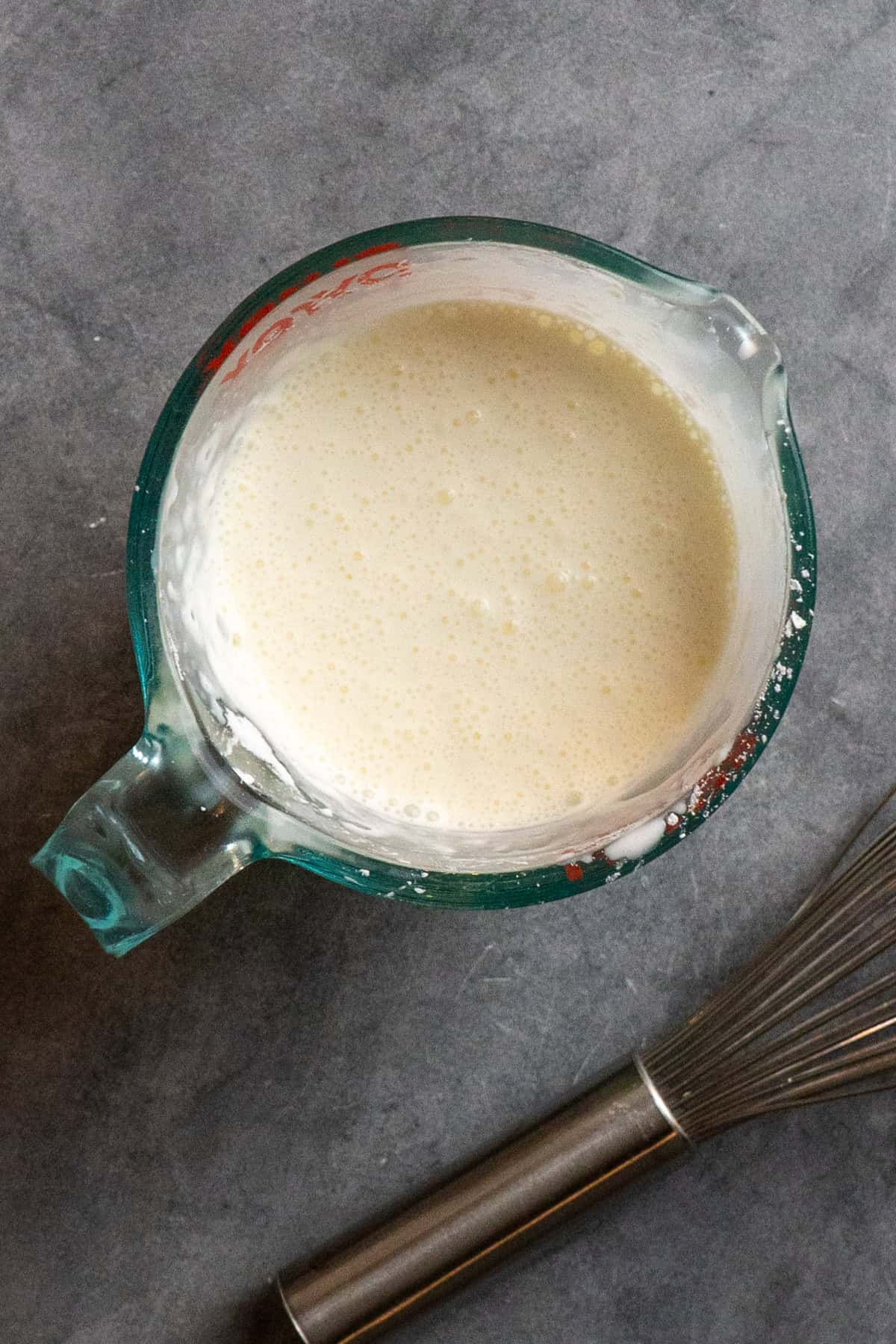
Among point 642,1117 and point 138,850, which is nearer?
point 138,850

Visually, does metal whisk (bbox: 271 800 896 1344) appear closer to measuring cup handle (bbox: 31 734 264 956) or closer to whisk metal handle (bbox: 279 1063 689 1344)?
whisk metal handle (bbox: 279 1063 689 1344)

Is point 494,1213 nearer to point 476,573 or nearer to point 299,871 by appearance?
point 299,871

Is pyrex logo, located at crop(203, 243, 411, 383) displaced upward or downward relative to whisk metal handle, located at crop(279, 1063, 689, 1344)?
Answer: upward

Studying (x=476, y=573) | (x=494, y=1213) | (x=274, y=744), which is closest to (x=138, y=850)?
(x=274, y=744)

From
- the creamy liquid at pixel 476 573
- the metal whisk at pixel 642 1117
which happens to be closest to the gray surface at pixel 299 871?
the metal whisk at pixel 642 1117

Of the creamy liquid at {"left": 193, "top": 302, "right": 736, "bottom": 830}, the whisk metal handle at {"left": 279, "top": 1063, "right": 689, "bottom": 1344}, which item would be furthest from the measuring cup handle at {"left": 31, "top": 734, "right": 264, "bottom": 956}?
the whisk metal handle at {"left": 279, "top": 1063, "right": 689, "bottom": 1344}

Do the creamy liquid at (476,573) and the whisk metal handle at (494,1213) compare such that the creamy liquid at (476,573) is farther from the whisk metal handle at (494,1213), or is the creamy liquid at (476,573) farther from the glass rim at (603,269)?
the whisk metal handle at (494,1213)
